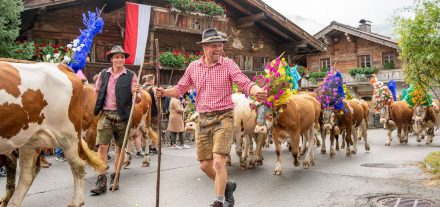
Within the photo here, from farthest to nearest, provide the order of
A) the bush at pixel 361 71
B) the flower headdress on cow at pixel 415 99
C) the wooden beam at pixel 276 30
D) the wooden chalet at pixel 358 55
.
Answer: the bush at pixel 361 71 → the wooden chalet at pixel 358 55 → the wooden beam at pixel 276 30 → the flower headdress on cow at pixel 415 99

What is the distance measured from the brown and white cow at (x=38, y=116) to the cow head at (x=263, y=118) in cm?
286

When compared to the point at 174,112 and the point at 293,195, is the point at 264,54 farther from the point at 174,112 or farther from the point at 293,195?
the point at 293,195

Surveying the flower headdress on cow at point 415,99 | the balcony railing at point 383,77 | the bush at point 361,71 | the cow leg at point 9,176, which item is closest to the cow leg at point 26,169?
the cow leg at point 9,176

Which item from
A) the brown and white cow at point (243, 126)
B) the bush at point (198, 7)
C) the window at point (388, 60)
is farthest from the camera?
the window at point (388, 60)

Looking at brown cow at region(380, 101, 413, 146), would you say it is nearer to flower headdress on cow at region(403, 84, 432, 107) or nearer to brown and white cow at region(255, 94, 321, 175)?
flower headdress on cow at region(403, 84, 432, 107)

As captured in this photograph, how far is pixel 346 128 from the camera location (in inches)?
433

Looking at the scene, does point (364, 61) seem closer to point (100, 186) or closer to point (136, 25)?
point (136, 25)

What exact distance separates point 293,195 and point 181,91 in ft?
7.54

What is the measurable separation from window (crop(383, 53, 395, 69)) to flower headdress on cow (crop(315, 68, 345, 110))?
24274 millimetres

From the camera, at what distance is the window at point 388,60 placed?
32.7 meters

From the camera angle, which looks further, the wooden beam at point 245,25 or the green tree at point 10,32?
the wooden beam at point 245,25

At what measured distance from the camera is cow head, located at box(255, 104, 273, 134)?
7105mm

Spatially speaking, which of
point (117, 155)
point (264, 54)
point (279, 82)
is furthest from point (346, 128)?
point (264, 54)

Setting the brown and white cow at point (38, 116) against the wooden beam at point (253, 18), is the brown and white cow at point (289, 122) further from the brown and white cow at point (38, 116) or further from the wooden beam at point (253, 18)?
the wooden beam at point (253, 18)
